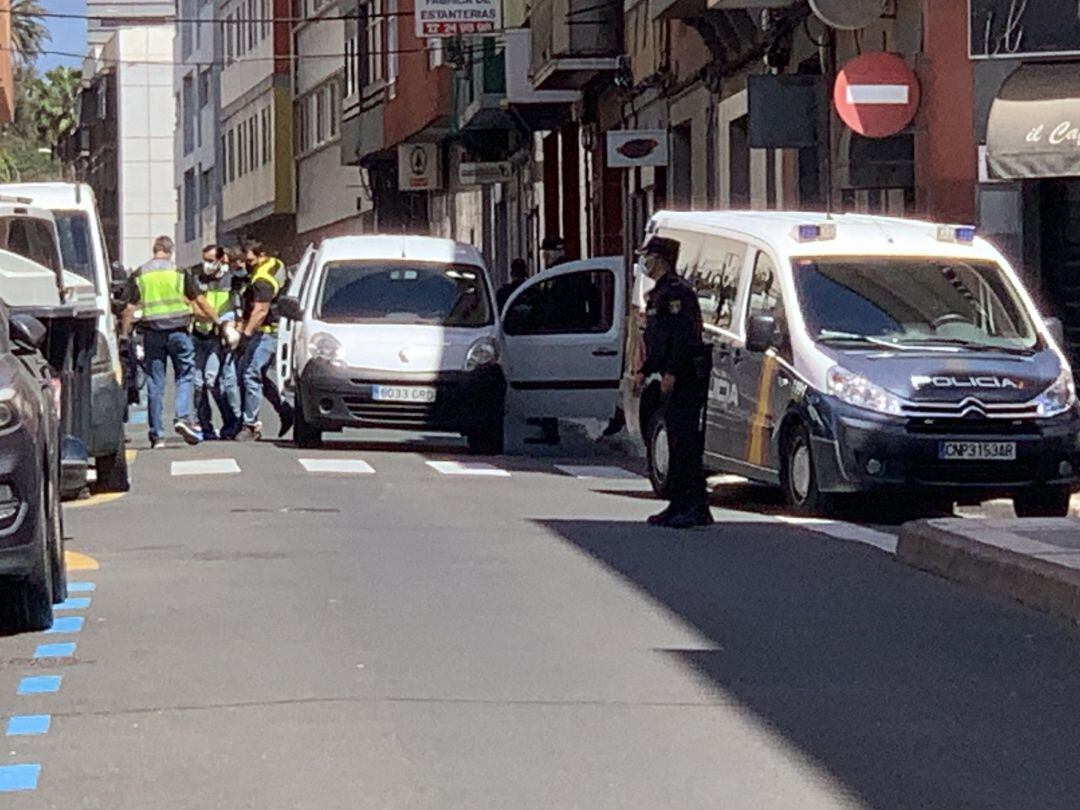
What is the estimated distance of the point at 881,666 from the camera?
10562 millimetres

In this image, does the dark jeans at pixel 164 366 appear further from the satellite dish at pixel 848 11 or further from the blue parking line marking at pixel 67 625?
the blue parking line marking at pixel 67 625

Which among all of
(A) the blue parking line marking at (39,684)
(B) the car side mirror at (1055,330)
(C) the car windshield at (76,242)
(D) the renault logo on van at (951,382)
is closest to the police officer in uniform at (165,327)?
(C) the car windshield at (76,242)

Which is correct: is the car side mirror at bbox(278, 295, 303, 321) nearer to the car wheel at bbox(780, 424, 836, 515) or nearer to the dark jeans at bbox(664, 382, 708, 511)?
the car wheel at bbox(780, 424, 836, 515)

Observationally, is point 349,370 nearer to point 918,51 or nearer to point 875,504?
point 918,51

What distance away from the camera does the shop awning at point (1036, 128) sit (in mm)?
22391

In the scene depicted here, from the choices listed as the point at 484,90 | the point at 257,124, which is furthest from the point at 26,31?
the point at 484,90

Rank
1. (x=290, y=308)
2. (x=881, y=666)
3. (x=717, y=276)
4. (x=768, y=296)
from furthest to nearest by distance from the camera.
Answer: (x=290, y=308)
(x=717, y=276)
(x=768, y=296)
(x=881, y=666)

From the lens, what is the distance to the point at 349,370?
82.7ft

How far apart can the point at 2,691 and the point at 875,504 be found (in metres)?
10.0

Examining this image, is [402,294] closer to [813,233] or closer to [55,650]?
[813,233]

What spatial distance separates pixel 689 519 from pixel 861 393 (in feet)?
4.79

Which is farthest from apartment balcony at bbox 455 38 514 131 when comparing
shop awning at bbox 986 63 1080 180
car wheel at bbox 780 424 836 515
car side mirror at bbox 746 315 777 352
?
car wheel at bbox 780 424 836 515

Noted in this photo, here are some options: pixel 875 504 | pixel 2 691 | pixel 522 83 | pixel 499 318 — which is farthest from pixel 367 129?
pixel 2 691

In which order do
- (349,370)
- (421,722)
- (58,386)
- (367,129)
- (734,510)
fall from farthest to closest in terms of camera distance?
(367,129) < (349,370) < (734,510) < (58,386) < (421,722)
